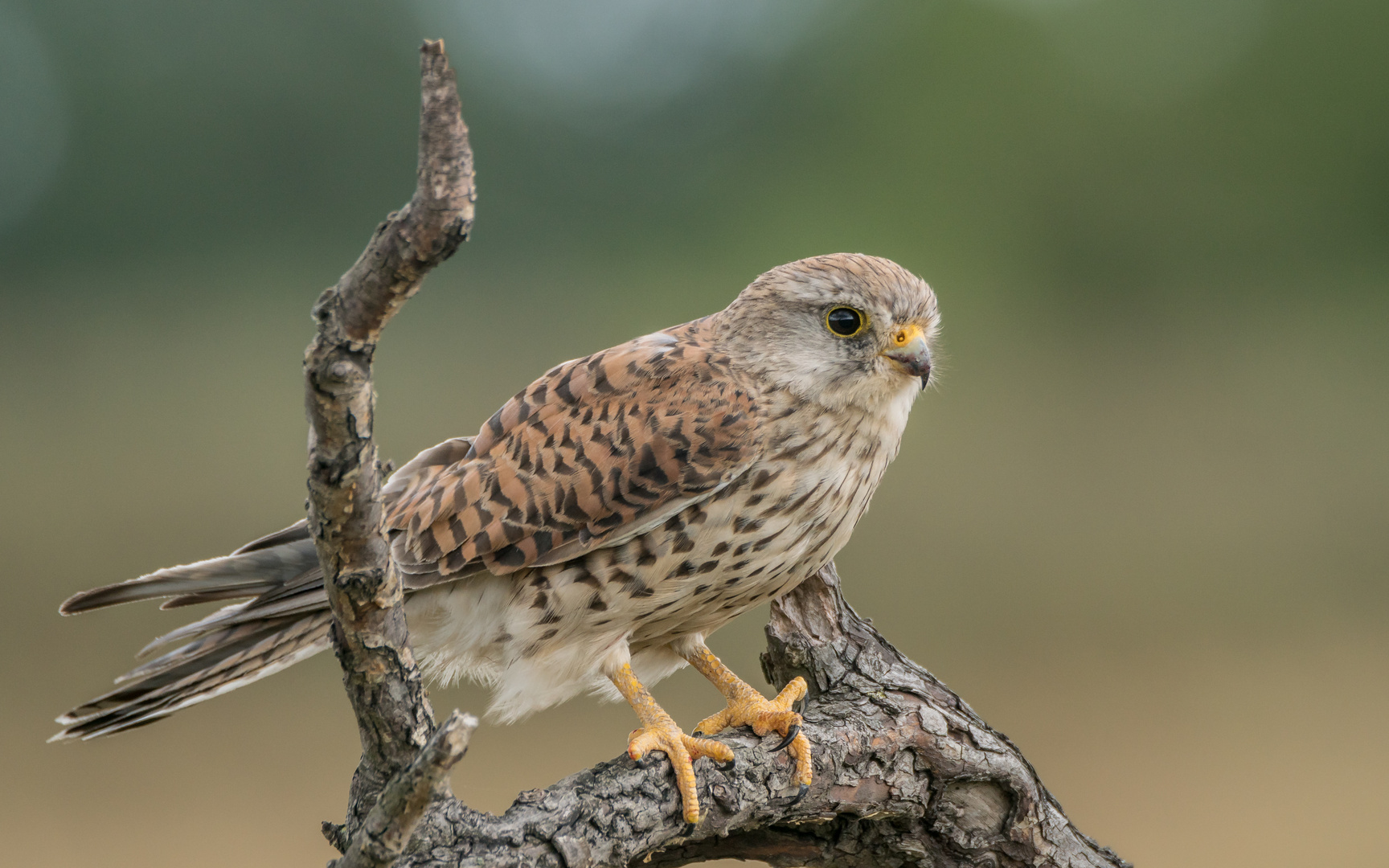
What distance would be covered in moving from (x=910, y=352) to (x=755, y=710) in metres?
0.74

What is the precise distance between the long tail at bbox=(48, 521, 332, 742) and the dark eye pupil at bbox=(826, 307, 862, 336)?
1.02 m

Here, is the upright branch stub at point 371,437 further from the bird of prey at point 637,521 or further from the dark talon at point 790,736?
the dark talon at point 790,736

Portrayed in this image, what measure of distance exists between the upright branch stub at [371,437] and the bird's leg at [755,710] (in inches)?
32.3

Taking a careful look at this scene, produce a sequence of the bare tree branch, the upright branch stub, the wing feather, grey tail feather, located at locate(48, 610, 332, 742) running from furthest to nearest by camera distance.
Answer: the wing feather → grey tail feather, located at locate(48, 610, 332, 742) → the bare tree branch → the upright branch stub

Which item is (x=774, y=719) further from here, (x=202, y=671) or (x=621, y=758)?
(x=202, y=671)

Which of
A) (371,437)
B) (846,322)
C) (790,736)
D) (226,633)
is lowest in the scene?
(790,736)

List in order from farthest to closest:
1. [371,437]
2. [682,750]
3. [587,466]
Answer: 1. [587,466]
2. [682,750]
3. [371,437]

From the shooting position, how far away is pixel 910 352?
1.92 metres

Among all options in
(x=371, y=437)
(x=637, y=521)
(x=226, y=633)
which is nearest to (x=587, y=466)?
(x=637, y=521)

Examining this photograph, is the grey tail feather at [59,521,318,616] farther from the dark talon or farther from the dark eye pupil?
the dark eye pupil

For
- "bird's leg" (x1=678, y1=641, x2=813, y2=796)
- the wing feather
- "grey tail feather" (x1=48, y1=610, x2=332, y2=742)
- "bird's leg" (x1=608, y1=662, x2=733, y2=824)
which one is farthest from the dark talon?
"grey tail feather" (x1=48, y1=610, x2=332, y2=742)

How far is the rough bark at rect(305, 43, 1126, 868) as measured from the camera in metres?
0.96

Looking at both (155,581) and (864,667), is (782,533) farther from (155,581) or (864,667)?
(155,581)

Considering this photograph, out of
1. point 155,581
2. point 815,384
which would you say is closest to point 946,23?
point 815,384
